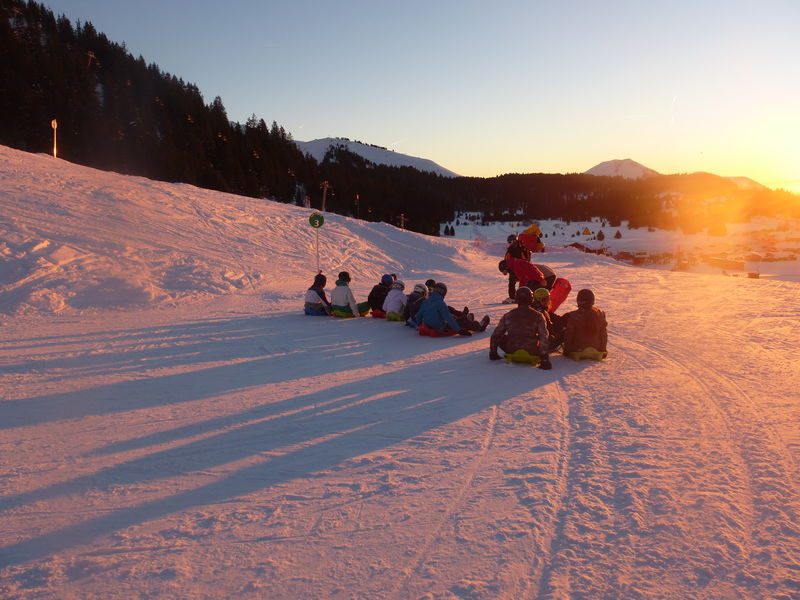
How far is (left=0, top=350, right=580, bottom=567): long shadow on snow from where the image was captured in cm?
364

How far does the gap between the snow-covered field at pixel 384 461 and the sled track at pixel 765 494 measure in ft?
0.06

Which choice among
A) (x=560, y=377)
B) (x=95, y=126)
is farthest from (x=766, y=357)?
(x=95, y=126)

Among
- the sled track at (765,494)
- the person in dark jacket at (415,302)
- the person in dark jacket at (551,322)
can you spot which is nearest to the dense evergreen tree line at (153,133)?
the person in dark jacket at (415,302)

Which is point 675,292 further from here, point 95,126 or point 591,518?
point 95,126

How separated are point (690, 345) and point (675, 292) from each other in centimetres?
794

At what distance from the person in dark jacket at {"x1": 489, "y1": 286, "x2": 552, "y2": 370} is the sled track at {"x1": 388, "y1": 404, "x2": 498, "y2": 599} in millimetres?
2581

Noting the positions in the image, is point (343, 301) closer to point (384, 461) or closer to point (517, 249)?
point (517, 249)

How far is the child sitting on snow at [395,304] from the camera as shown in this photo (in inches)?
443

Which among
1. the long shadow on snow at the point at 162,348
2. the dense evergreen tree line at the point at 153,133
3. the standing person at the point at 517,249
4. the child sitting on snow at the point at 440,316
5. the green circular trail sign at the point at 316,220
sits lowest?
the long shadow on snow at the point at 162,348

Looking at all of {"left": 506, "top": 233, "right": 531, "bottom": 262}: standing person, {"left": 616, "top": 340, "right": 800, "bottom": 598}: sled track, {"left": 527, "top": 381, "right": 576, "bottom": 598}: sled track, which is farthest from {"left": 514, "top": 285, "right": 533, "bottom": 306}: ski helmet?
{"left": 506, "top": 233, "right": 531, "bottom": 262}: standing person

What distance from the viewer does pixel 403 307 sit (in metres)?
11.3

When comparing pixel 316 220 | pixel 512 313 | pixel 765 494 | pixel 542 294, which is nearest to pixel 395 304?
pixel 542 294

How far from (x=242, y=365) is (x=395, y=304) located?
14.1ft

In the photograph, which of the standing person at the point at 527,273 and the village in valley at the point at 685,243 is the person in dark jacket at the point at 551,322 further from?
the village in valley at the point at 685,243
